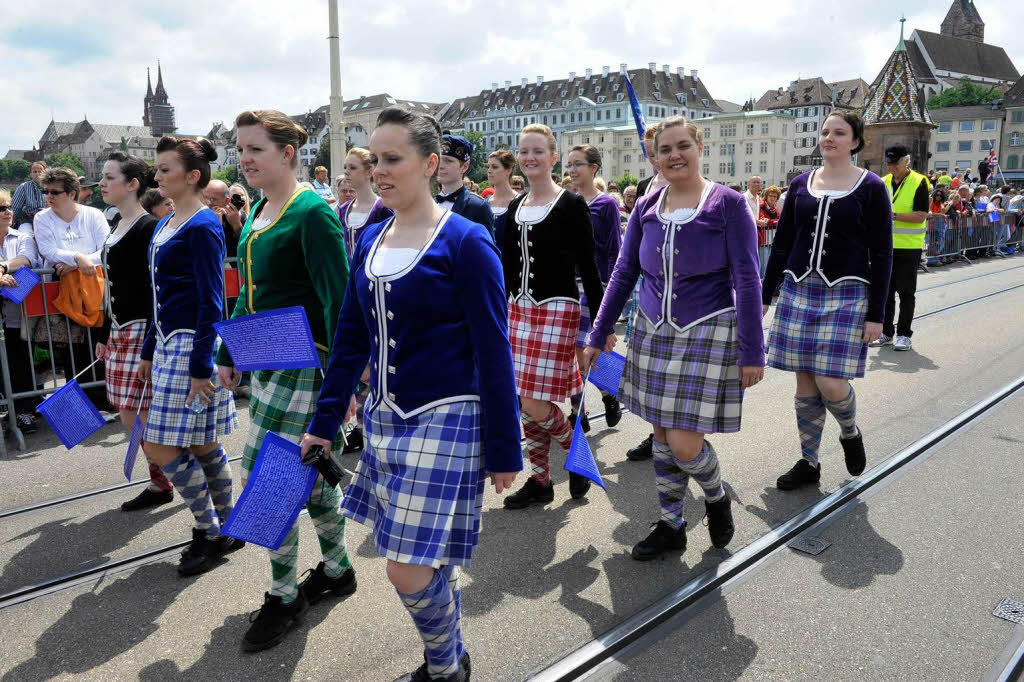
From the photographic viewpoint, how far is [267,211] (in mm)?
3346

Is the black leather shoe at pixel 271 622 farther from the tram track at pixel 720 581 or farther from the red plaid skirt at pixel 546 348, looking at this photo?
the red plaid skirt at pixel 546 348

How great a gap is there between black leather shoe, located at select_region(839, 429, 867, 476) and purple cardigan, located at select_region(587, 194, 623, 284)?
1.87 metres

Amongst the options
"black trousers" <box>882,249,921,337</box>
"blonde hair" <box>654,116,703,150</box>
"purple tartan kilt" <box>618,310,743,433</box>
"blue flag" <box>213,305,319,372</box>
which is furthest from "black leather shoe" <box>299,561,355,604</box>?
"black trousers" <box>882,249,921,337</box>

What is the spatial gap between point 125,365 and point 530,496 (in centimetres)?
232

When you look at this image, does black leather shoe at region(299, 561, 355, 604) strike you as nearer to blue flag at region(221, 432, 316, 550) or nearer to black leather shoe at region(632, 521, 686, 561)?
Answer: blue flag at region(221, 432, 316, 550)

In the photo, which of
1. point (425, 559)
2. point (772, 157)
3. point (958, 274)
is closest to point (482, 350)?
point (425, 559)

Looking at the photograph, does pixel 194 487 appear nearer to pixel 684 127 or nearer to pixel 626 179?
pixel 684 127

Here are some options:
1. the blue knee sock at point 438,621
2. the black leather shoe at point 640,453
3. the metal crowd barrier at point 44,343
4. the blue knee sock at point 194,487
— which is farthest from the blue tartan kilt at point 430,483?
the metal crowd barrier at point 44,343

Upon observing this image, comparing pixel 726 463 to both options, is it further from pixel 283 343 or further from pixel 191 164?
pixel 191 164

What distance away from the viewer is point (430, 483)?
7.97 feet

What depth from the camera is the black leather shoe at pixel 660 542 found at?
3850mm

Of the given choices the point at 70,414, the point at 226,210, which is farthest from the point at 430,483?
the point at 226,210

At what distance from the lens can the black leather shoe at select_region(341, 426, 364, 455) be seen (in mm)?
5832

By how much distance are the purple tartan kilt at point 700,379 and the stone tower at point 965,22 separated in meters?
141
